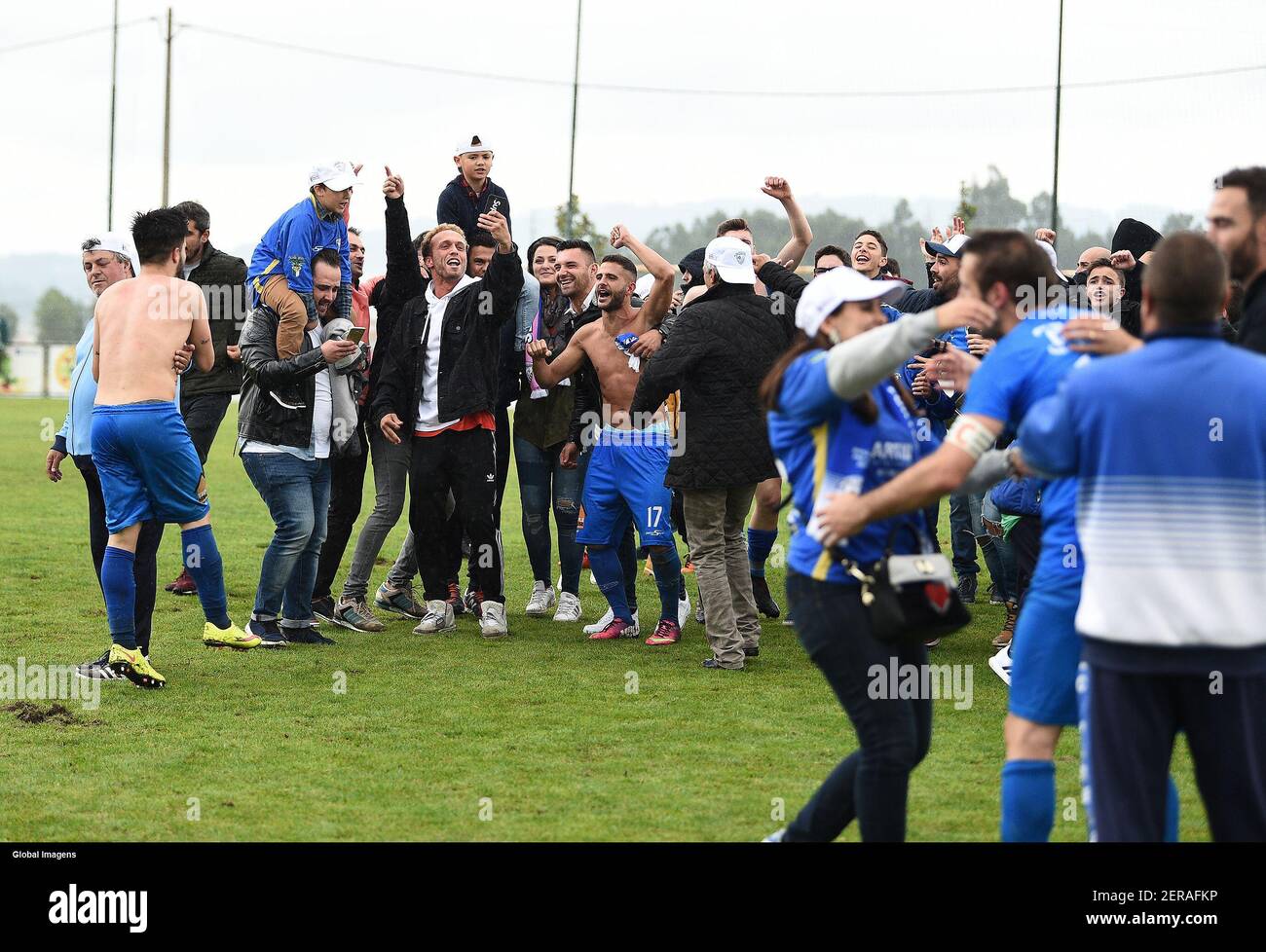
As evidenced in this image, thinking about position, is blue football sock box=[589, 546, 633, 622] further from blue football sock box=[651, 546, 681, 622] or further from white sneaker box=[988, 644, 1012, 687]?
white sneaker box=[988, 644, 1012, 687]

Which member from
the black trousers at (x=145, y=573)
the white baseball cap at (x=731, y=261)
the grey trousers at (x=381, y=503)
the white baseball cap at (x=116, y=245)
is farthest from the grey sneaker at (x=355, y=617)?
the white baseball cap at (x=731, y=261)

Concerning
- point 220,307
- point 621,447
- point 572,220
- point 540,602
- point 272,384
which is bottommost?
point 540,602

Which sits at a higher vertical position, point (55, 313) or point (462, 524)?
point (55, 313)

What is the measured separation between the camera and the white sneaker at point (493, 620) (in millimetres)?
9359

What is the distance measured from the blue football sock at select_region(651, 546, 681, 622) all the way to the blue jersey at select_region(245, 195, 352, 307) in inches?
98.4

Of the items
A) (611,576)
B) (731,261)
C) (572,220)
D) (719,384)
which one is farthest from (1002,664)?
(572,220)

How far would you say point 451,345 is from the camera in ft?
30.2

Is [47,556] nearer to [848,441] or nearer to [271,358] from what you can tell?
[271,358]

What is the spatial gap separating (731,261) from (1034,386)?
14.2 feet

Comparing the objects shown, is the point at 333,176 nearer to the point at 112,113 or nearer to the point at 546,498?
the point at 546,498

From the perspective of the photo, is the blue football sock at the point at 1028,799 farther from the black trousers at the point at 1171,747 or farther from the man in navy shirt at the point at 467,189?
the man in navy shirt at the point at 467,189

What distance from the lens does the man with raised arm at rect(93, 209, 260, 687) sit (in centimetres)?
758

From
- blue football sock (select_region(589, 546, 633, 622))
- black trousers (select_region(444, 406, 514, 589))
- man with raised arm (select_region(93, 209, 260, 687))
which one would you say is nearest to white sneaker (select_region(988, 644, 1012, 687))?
blue football sock (select_region(589, 546, 633, 622))

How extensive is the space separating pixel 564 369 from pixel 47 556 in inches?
211
